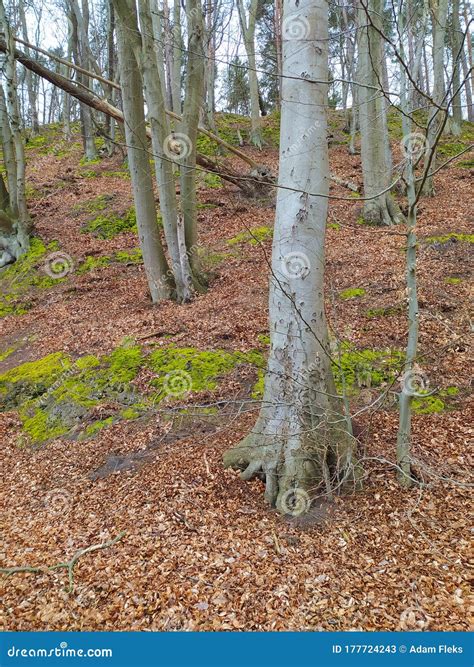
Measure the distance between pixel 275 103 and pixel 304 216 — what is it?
24753 millimetres

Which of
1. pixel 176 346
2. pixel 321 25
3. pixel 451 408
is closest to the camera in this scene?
pixel 321 25

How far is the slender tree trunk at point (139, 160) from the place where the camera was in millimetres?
6961

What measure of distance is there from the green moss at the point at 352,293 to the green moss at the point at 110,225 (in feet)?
23.0

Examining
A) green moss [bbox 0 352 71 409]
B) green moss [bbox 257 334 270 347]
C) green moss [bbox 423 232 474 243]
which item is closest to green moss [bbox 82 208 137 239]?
green moss [bbox 0 352 71 409]

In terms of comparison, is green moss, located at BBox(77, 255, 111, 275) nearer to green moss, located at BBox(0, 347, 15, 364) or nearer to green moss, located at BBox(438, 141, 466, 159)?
green moss, located at BBox(0, 347, 15, 364)

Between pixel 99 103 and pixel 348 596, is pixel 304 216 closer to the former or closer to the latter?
pixel 348 596

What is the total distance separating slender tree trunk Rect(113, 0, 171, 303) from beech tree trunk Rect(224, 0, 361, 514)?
4.54 meters

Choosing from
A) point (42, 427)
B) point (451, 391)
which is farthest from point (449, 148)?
point (42, 427)

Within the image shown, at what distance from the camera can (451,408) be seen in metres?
4.27

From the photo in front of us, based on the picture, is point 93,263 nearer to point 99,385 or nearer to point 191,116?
point 191,116

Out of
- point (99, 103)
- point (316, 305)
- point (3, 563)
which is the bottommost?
point (3, 563)

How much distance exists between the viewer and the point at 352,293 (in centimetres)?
677

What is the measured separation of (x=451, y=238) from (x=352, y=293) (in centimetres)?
287

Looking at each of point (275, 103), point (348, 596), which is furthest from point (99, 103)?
point (275, 103)
